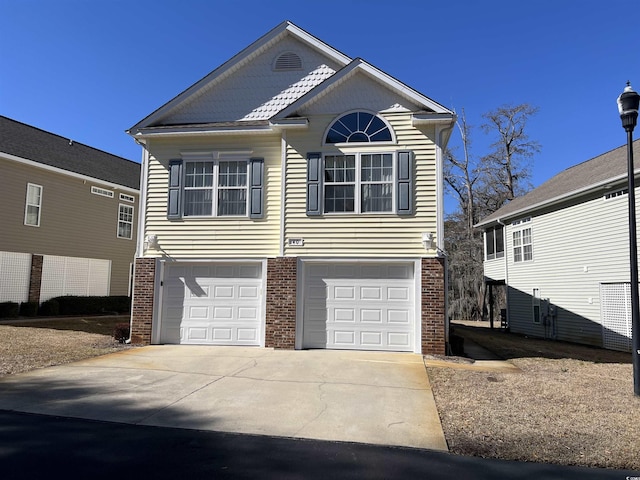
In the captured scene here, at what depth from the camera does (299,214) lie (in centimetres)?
1148

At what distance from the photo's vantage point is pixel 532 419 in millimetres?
5961

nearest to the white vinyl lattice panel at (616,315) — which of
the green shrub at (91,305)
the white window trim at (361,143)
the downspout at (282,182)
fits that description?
the white window trim at (361,143)

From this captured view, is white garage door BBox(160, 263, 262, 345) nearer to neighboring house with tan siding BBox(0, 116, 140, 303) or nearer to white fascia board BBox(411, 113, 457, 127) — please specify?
white fascia board BBox(411, 113, 457, 127)

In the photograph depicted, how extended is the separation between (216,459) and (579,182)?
1679cm

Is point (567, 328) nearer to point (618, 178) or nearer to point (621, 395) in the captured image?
point (618, 178)

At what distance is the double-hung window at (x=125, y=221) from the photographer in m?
23.2

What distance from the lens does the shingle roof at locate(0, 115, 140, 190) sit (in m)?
18.8

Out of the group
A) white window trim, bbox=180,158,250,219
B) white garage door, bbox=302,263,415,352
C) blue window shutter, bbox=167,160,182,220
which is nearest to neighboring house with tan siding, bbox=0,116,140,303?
blue window shutter, bbox=167,160,182,220

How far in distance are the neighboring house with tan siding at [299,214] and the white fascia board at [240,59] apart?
0.04 meters

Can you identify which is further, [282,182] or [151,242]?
[151,242]

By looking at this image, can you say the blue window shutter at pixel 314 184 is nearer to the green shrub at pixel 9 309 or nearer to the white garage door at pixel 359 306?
the white garage door at pixel 359 306

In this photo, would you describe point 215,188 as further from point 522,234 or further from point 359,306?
point 522,234

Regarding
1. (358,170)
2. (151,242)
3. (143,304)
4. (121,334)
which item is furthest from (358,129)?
(121,334)

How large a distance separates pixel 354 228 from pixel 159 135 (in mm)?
5836
